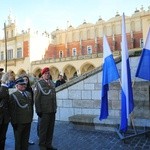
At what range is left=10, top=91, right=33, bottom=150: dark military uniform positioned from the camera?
4.73 meters

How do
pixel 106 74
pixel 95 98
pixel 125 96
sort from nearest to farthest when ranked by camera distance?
pixel 125 96 → pixel 106 74 → pixel 95 98

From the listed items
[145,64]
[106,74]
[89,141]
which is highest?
[145,64]

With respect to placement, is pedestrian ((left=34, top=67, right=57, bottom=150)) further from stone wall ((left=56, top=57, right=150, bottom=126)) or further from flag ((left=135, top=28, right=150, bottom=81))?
stone wall ((left=56, top=57, right=150, bottom=126))

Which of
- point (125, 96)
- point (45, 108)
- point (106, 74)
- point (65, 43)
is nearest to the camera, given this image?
point (45, 108)

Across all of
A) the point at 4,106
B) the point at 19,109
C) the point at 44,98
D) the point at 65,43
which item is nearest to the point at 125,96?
the point at 44,98

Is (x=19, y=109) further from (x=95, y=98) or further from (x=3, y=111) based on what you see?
(x=95, y=98)

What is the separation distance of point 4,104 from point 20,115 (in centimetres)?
35

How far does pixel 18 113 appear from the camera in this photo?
4.73m

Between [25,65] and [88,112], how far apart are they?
36207 mm

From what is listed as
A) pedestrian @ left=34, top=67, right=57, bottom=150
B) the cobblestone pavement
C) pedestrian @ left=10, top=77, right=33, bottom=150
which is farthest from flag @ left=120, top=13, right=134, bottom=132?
pedestrian @ left=10, top=77, right=33, bottom=150

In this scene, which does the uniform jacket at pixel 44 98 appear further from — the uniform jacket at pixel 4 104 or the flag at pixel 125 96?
the flag at pixel 125 96

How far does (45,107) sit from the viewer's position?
17.4ft

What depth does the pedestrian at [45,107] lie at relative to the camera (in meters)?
5.25

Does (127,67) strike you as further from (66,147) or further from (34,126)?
(34,126)
